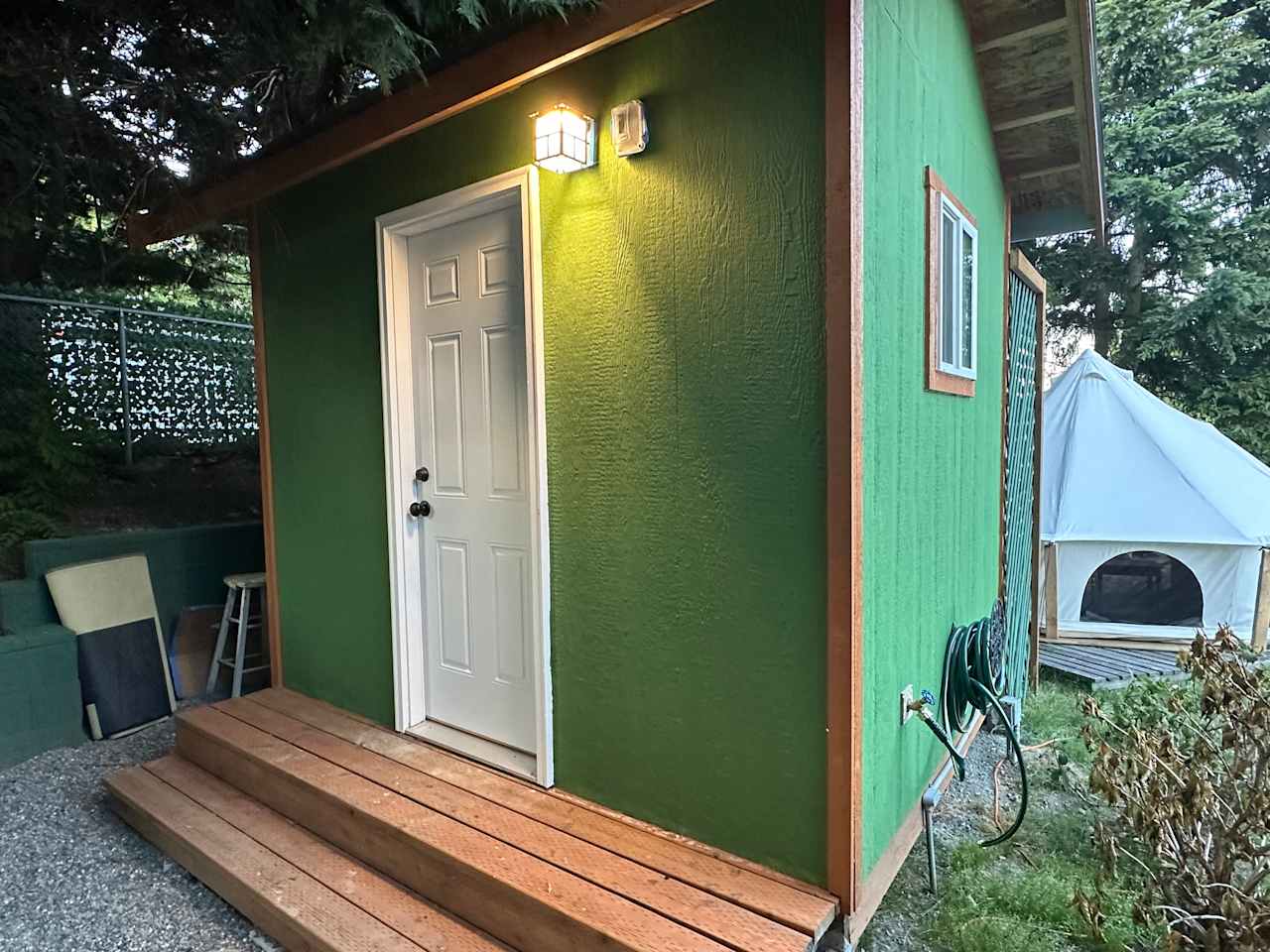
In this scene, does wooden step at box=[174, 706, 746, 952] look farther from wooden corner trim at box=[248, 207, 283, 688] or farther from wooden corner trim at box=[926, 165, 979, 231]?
wooden corner trim at box=[926, 165, 979, 231]

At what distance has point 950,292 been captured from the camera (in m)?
2.82

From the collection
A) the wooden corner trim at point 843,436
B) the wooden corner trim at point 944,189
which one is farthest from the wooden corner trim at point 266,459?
the wooden corner trim at point 944,189

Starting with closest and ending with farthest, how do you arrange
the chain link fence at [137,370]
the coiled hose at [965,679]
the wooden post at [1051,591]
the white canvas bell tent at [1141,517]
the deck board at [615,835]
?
the deck board at [615,835] < the coiled hose at [965,679] < the chain link fence at [137,370] < the white canvas bell tent at [1141,517] < the wooden post at [1051,591]

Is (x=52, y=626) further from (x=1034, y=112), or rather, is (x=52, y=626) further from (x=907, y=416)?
(x=1034, y=112)

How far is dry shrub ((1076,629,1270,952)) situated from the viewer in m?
1.90

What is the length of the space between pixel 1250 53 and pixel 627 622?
39.0ft

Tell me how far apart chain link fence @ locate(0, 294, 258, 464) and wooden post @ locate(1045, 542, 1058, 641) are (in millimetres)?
6290

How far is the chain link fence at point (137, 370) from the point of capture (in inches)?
176

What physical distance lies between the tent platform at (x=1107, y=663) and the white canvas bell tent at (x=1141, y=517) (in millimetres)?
251

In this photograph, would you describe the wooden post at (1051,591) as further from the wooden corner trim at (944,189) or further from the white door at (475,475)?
the white door at (475,475)

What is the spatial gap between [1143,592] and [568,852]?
20.5ft

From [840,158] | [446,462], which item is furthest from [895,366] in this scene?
[446,462]

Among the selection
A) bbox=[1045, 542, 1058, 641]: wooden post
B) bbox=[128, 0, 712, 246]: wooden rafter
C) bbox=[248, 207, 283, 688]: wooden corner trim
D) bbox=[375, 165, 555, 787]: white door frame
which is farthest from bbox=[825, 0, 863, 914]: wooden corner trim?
bbox=[1045, 542, 1058, 641]: wooden post

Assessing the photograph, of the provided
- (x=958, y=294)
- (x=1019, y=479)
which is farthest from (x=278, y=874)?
→ (x=1019, y=479)
